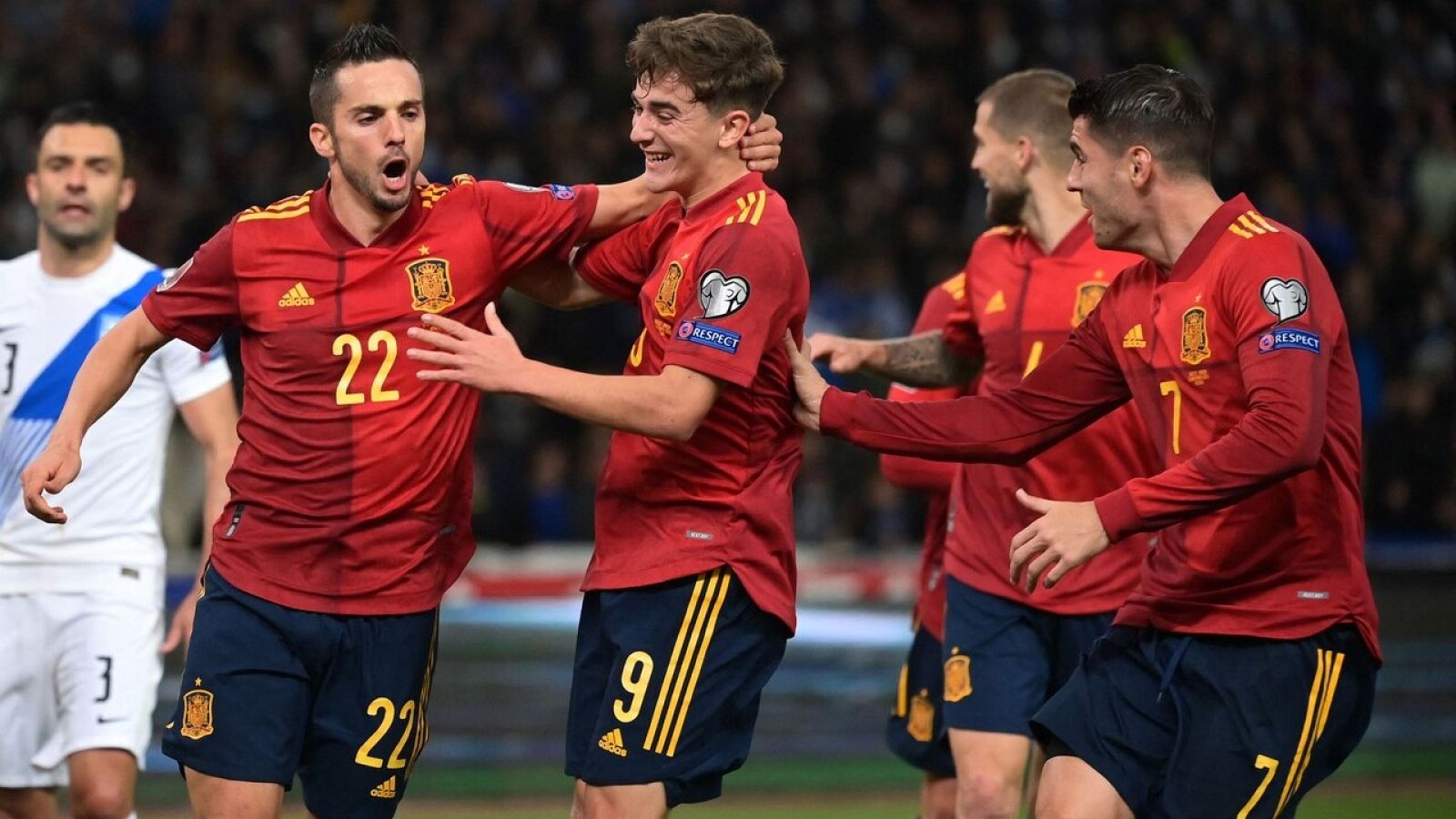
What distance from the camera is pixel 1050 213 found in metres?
6.59

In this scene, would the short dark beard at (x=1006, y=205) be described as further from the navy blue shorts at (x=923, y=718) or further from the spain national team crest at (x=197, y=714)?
the spain national team crest at (x=197, y=714)

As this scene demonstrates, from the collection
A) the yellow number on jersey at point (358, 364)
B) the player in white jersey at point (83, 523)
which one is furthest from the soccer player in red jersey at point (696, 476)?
the player in white jersey at point (83, 523)

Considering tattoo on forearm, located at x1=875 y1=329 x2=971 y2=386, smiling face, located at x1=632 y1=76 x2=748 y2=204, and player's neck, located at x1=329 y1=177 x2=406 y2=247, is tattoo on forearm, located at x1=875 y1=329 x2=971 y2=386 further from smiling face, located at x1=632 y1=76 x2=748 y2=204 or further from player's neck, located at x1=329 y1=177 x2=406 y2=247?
player's neck, located at x1=329 y1=177 x2=406 y2=247

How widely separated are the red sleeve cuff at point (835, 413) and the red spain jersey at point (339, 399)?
1.02 metres

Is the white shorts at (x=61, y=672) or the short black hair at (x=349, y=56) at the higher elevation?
the short black hair at (x=349, y=56)

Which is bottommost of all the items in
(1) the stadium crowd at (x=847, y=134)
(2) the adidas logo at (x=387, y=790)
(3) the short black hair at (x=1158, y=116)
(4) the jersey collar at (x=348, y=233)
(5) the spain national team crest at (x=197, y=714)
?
(2) the adidas logo at (x=387, y=790)

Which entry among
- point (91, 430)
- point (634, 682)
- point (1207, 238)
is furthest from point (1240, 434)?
point (91, 430)

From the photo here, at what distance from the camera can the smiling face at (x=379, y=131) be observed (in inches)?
209

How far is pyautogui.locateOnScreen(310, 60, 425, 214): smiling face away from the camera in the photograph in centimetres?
532

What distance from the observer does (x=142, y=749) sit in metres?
6.46

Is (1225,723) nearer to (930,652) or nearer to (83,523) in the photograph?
(930,652)

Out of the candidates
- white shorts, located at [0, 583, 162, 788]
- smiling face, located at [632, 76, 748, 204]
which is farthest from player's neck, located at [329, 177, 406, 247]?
white shorts, located at [0, 583, 162, 788]

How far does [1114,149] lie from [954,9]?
13.4 meters

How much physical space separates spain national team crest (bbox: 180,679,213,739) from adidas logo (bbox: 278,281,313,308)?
109 centimetres
